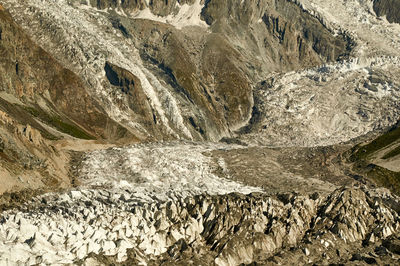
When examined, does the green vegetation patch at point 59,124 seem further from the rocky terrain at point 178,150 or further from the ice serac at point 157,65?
the ice serac at point 157,65

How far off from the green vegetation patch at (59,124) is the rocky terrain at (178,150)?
0.51 metres

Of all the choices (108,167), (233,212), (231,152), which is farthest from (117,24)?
(233,212)

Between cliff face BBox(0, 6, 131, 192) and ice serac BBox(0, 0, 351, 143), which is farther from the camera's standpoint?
ice serac BBox(0, 0, 351, 143)

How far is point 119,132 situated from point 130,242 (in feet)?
258

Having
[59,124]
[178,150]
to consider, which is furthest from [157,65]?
[178,150]

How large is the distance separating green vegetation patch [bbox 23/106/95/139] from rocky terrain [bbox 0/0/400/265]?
0.51 metres

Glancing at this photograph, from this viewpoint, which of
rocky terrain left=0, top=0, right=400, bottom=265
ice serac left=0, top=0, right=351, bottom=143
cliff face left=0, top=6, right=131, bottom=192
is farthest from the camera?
ice serac left=0, top=0, right=351, bottom=143

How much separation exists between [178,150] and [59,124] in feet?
110

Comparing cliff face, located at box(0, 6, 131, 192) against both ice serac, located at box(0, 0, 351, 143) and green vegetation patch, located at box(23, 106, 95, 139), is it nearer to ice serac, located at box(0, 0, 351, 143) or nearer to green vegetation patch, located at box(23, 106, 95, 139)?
green vegetation patch, located at box(23, 106, 95, 139)

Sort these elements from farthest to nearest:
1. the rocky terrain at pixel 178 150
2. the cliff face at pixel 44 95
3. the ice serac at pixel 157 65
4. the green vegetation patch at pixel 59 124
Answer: the ice serac at pixel 157 65, the green vegetation patch at pixel 59 124, the cliff face at pixel 44 95, the rocky terrain at pixel 178 150

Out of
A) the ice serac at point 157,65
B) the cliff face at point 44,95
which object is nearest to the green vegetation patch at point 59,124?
the cliff face at point 44,95

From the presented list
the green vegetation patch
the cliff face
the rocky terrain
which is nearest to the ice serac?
the rocky terrain

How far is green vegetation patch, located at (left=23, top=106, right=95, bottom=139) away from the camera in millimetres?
105438

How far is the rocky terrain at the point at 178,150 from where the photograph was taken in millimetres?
46156
